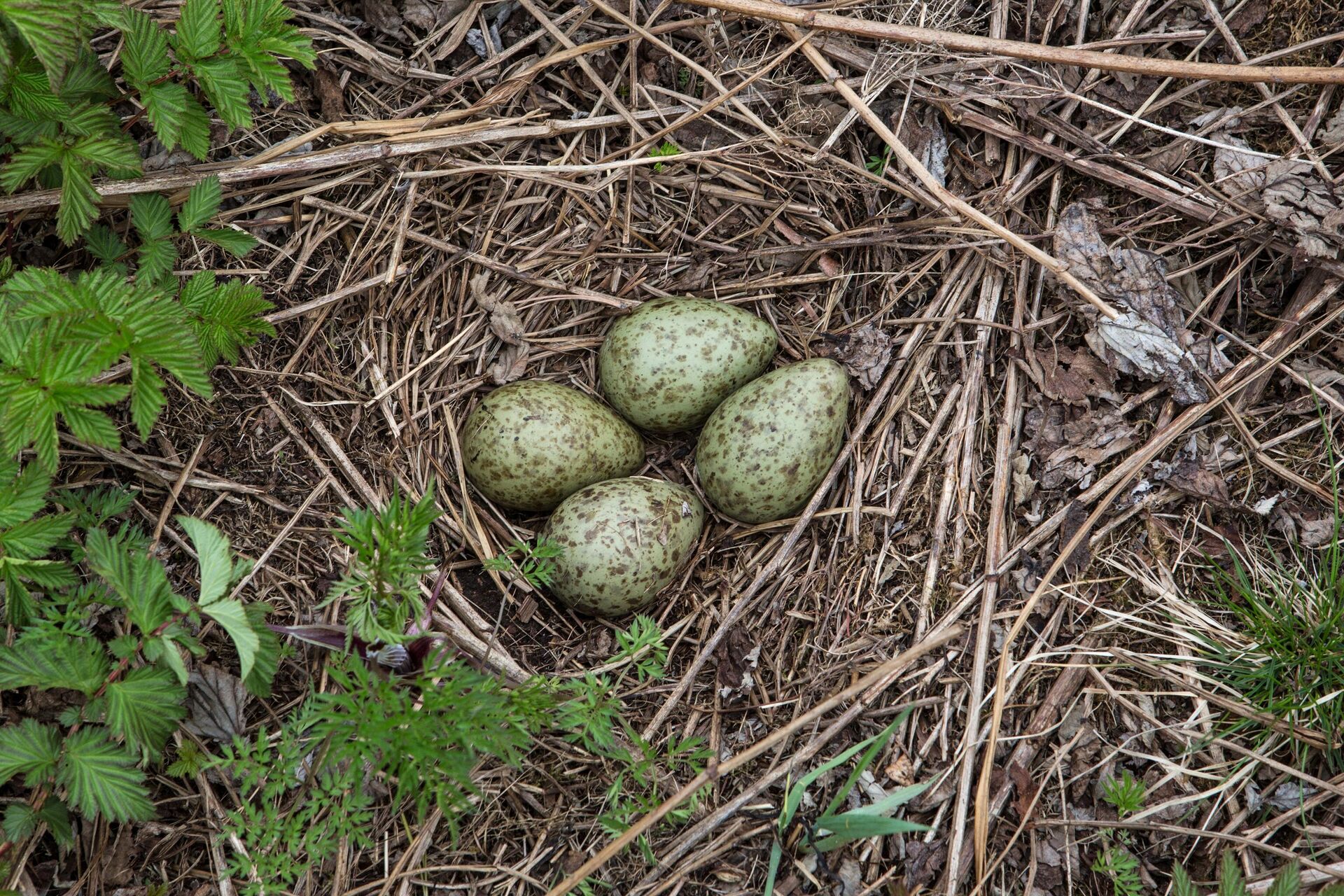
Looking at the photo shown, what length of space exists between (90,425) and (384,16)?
1657 mm

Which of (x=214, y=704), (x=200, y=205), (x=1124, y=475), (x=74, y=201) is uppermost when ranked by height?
(x=74, y=201)

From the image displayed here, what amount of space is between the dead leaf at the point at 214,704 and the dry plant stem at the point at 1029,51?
95.4 inches

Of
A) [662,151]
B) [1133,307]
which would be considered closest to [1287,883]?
[1133,307]

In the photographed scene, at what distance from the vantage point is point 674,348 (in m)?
2.88

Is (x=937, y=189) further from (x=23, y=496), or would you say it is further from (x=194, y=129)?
(x=23, y=496)

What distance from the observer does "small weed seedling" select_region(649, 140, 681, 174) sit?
3016 mm

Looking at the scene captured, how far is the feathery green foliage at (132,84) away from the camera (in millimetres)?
2203

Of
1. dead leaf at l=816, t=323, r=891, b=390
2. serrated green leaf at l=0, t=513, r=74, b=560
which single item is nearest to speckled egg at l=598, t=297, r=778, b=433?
dead leaf at l=816, t=323, r=891, b=390

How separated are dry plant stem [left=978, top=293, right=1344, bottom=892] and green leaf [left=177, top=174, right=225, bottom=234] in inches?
103

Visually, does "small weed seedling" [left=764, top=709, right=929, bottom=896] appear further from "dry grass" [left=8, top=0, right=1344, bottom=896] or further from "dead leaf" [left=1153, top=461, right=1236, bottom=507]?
"dead leaf" [left=1153, top=461, right=1236, bottom=507]

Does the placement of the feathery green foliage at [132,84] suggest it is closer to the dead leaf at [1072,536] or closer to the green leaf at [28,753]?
the green leaf at [28,753]

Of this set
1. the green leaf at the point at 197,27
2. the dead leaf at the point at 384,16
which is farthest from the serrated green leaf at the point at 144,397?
the dead leaf at the point at 384,16

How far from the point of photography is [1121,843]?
2.46m

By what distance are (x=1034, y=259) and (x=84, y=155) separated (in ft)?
8.88
